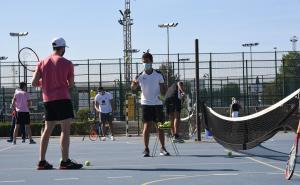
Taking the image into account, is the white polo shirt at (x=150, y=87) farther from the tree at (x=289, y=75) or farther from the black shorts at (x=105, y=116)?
the tree at (x=289, y=75)

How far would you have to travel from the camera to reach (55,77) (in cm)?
878

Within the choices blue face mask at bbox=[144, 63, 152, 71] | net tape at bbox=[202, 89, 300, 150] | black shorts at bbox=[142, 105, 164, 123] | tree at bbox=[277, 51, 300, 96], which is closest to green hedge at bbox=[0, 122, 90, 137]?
net tape at bbox=[202, 89, 300, 150]

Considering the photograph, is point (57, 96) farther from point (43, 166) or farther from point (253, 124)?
point (253, 124)

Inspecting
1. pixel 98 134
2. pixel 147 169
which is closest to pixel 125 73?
pixel 98 134

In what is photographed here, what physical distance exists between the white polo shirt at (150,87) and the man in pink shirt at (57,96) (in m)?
2.15

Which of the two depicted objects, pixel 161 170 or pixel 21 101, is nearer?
pixel 161 170


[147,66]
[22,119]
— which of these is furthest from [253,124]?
[22,119]

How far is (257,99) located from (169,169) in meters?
22.4

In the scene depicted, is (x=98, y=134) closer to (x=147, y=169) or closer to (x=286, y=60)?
(x=147, y=169)

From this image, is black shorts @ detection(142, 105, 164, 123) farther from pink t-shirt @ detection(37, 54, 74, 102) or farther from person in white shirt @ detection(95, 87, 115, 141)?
person in white shirt @ detection(95, 87, 115, 141)

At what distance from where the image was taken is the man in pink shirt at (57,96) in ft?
28.6

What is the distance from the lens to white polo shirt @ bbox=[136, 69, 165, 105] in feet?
35.3

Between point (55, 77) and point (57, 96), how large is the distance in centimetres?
28

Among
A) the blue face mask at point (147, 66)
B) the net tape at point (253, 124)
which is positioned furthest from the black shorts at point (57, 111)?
the net tape at point (253, 124)
